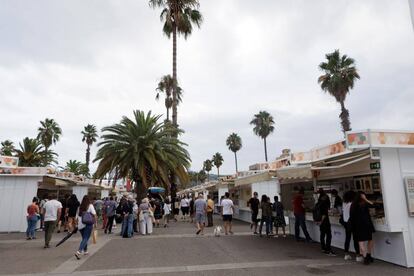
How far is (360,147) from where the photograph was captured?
7910 millimetres

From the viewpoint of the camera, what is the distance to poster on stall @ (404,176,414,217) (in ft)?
25.1

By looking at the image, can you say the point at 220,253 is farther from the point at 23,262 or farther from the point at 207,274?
the point at 23,262

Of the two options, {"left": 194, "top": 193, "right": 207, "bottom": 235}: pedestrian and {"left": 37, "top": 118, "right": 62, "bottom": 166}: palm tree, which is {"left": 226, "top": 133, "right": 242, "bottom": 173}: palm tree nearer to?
{"left": 37, "top": 118, "right": 62, "bottom": 166}: palm tree

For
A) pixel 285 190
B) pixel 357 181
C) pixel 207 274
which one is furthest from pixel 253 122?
pixel 207 274

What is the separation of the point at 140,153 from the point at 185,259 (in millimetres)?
12414

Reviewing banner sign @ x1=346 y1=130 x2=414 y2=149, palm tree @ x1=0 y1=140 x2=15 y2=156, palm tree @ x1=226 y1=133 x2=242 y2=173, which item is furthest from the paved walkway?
palm tree @ x1=226 y1=133 x2=242 y2=173

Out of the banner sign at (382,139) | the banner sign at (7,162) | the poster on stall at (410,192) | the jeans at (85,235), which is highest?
the banner sign at (7,162)

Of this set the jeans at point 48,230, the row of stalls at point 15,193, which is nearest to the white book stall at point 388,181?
the jeans at point 48,230

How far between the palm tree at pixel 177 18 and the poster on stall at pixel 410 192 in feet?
58.2

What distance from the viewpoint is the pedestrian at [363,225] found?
7629mm

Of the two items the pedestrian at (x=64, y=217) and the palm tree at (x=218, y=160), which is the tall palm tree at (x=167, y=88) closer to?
the pedestrian at (x=64, y=217)

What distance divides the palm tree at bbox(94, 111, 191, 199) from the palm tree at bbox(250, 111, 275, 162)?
38151 millimetres

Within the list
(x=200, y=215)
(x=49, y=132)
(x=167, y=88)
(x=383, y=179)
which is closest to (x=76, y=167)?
(x=49, y=132)

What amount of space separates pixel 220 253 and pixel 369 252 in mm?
3894
